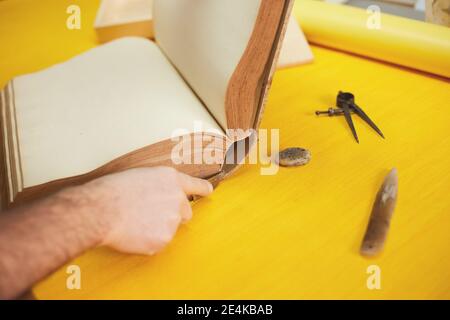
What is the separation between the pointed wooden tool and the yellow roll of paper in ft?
1.68

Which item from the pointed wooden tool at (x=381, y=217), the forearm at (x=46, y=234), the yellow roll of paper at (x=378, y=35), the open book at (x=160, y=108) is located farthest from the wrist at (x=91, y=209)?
the yellow roll of paper at (x=378, y=35)

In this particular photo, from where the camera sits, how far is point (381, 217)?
2.52 ft

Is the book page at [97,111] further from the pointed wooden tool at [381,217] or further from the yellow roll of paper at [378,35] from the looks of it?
the yellow roll of paper at [378,35]

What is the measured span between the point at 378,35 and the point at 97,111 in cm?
83

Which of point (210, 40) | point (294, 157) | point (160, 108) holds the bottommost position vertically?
point (294, 157)

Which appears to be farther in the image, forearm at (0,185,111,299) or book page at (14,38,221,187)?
book page at (14,38,221,187)

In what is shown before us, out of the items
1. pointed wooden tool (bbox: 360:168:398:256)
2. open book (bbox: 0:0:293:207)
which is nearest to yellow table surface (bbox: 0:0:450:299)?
pointed wooden tool (bbox: 360:168:398:256)

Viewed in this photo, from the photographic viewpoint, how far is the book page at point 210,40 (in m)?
0.81

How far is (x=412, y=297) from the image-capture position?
0.65 metres

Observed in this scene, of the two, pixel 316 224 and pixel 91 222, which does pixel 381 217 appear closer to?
pixel 316 224

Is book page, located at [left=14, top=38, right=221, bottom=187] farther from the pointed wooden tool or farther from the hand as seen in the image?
the pointed wooden tool

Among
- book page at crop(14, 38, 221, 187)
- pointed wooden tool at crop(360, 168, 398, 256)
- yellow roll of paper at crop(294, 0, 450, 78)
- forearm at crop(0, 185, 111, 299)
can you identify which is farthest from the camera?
yellow roll of paper at crop(294, 0, 450, 78)

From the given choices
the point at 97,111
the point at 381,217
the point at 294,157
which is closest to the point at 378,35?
the point at 294,157

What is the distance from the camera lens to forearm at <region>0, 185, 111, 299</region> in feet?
1.94
